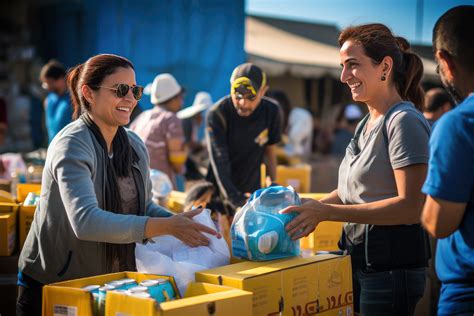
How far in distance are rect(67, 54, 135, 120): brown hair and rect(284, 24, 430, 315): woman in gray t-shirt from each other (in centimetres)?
103

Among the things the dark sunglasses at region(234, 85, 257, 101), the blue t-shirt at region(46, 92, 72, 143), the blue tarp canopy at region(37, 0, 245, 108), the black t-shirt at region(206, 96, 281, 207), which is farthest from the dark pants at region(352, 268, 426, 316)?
the blue tarp canopy at region(37, 0, 245, 108)

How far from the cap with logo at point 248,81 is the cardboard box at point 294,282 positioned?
7.85 ft

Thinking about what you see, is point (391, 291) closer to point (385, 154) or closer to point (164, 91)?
point (385, 154)

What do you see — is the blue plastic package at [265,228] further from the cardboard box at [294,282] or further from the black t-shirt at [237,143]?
the black t-shirt at [237,143]

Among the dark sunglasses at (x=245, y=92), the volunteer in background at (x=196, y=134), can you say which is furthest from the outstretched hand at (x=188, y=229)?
the volunteer in background at (x=196, y=134)

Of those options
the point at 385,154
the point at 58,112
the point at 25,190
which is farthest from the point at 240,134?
the point at 58,112

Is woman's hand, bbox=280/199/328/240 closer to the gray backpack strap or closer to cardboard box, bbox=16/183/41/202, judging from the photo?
the gray backpack strap

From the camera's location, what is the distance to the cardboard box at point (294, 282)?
254 centimetres

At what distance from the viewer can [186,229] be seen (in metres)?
2.78

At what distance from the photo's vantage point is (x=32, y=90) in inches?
573

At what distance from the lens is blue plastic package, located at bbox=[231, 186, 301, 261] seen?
2.77 m

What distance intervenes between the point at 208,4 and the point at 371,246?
26.2 feet

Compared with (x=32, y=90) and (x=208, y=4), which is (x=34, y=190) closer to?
(x=208, y=4)

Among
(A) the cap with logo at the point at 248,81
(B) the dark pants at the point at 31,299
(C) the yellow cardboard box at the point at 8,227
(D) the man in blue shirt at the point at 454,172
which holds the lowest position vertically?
(B) the dark pants at the point at 31,299
